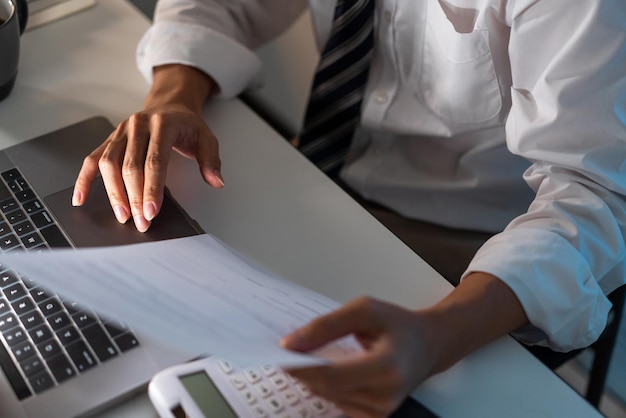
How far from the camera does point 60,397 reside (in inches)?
22.2

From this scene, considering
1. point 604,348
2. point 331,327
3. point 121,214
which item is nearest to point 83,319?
point 121,214

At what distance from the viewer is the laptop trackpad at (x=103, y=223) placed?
2.20ft

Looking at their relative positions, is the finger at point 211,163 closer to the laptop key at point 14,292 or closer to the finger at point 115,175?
the finger at point 115,175

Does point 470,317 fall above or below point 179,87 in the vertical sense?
below

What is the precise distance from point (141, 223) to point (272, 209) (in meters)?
0.14

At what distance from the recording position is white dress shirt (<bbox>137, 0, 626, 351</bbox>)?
25.4 inches

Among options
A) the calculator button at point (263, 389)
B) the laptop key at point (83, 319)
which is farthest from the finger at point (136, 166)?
the calculator button at point (263, 389)

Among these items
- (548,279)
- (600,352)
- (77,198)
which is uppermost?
(77,198)

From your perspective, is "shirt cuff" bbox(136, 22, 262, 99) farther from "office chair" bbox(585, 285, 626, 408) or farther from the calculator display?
"office chair" bbox(585, 285, 626, 408)

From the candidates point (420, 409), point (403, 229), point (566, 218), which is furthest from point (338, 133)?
point (420, 409)

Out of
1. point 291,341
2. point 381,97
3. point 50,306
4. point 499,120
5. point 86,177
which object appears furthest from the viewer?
point 381,97

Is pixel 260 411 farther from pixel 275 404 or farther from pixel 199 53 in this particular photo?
pixel 199 53

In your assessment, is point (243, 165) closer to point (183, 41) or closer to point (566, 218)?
point (183, 41)

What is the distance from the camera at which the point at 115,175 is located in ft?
2.37
